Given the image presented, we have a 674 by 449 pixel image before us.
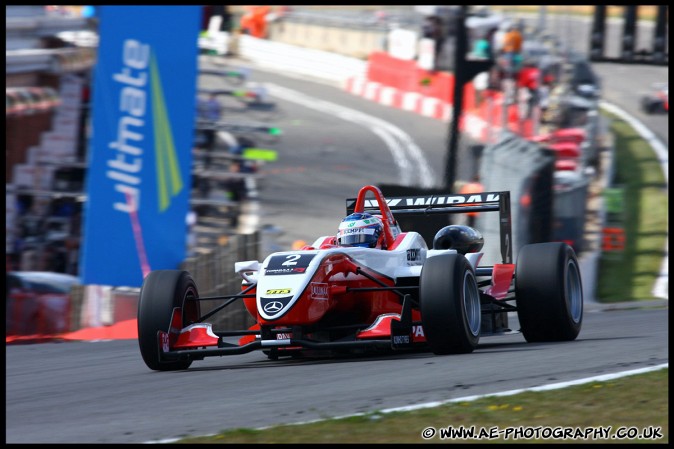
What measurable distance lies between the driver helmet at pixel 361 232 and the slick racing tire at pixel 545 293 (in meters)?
1.27

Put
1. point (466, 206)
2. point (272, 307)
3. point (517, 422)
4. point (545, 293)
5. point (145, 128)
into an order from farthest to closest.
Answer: point (145, 128) < point (466, 206) < point (545, 293) < point (272, 307) < point (517, 422)

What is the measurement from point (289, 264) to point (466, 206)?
132 inches

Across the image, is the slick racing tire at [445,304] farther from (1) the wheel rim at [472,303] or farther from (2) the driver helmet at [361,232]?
(2) the driver helmet at [361,232]

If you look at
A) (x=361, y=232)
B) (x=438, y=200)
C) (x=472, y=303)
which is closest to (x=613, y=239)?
(x=438, y=200)

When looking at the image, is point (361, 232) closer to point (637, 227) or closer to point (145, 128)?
point (145, 128)

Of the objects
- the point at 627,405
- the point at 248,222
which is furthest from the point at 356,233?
the point at 248,222

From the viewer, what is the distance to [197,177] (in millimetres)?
21344

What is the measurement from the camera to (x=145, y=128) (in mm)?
15641

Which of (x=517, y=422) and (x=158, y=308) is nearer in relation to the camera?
(x=517, y=422)

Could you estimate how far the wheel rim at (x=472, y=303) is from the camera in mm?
9211

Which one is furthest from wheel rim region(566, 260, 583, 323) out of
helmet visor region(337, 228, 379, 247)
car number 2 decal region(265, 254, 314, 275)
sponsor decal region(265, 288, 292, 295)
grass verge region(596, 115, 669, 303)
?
grass verge region(596, 115, 669, 303)

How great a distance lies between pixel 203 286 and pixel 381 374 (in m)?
7.66

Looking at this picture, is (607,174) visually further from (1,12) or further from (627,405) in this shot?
(627,405)

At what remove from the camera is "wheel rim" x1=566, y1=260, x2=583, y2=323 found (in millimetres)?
10359
